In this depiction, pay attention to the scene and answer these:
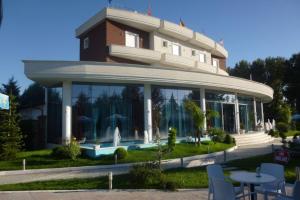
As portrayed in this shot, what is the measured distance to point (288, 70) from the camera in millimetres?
53438

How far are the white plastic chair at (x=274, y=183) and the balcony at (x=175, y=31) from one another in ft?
69.9

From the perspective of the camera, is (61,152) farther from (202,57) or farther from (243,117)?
(202,57)

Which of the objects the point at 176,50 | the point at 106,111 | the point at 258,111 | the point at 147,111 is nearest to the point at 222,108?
the point at 176,50

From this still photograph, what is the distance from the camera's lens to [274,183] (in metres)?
7.25

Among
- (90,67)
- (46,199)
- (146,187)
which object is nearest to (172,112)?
(90,67)

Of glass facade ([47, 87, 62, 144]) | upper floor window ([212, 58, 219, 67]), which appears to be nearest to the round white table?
glass facade ([47, 87, 62, 144])

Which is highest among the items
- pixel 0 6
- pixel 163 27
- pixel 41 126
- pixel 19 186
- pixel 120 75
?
pixel 163 27

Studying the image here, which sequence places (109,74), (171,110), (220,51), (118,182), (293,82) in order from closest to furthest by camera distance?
(118,182)
(109,74)
(171,110)
(220,51)
(293,82)

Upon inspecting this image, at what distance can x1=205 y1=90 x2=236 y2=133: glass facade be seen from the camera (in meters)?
26.3

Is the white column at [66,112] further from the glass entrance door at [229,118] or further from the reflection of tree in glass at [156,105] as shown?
the glass entrance door at [229,118]

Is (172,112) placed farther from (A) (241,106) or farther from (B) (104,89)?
(A) (241,106)

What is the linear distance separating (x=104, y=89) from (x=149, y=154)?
6.45m

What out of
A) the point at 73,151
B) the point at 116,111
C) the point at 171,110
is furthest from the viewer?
the point at 171,110

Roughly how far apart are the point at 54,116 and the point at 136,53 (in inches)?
346
